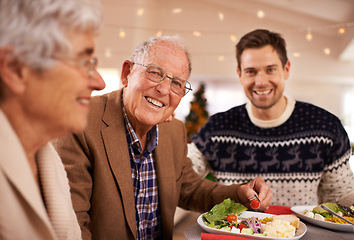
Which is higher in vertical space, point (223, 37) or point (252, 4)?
point (252, 4)

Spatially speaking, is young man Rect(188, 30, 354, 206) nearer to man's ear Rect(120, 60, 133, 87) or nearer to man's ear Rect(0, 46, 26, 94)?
man's ear Rect(120, 60, 133, 87)

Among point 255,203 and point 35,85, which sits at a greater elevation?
point 35,85

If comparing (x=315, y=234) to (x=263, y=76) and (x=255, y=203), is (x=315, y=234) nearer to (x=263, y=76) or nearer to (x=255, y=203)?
(x=255, y=203)

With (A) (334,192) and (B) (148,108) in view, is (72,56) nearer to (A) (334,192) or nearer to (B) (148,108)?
(B) (148,108)

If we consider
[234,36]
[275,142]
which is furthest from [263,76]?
[234,36]

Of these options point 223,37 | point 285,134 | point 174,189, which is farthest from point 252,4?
point 174,189

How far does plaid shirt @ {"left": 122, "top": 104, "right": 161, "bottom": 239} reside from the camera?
1.50 m

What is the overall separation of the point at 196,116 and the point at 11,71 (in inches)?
140

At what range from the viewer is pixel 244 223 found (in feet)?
4.02

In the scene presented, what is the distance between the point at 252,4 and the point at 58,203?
7.24 m

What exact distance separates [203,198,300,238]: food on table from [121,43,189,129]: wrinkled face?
1.59 feet

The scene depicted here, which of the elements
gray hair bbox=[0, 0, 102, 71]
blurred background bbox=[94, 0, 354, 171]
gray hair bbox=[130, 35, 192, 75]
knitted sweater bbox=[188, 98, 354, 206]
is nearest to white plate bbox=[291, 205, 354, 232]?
knitted sweater bbox=[188, 98, 354, 206]

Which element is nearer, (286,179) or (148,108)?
(148,108)

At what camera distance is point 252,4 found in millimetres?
7250
